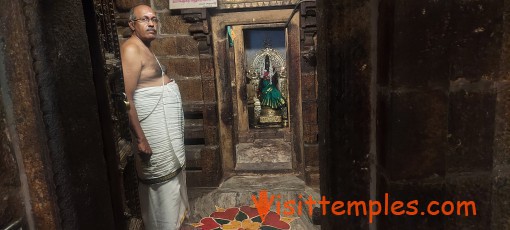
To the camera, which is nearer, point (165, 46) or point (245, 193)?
point (165, 46)

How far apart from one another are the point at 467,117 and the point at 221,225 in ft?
9.92

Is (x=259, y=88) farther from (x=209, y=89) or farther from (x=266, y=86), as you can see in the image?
(x=209, y=89)

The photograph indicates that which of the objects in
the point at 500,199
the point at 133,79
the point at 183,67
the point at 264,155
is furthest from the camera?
the point at 264,155

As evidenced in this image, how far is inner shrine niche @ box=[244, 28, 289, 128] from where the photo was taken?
259 inches

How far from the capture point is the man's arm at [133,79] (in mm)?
2789

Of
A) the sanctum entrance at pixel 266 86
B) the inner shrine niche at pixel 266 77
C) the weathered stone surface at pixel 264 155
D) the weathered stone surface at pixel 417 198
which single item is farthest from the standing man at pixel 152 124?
the inner shrine niche at pixel 266 77

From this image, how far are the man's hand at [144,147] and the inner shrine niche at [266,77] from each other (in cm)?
376

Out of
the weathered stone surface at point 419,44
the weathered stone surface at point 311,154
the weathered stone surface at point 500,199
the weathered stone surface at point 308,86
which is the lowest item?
the weathered stone surface at point 311,154

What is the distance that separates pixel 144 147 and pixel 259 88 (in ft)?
13.1

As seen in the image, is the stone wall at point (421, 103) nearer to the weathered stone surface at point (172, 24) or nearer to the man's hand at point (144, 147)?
the man's hand at point (144, 147)

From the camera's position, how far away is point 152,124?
9.69ft

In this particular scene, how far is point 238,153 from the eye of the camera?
18.2 feet

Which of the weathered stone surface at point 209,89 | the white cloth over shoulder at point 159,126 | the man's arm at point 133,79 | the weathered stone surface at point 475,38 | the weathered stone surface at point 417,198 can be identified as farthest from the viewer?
the weathered stone surface at point 209,89

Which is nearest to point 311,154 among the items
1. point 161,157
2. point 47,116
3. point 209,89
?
point 209,89
